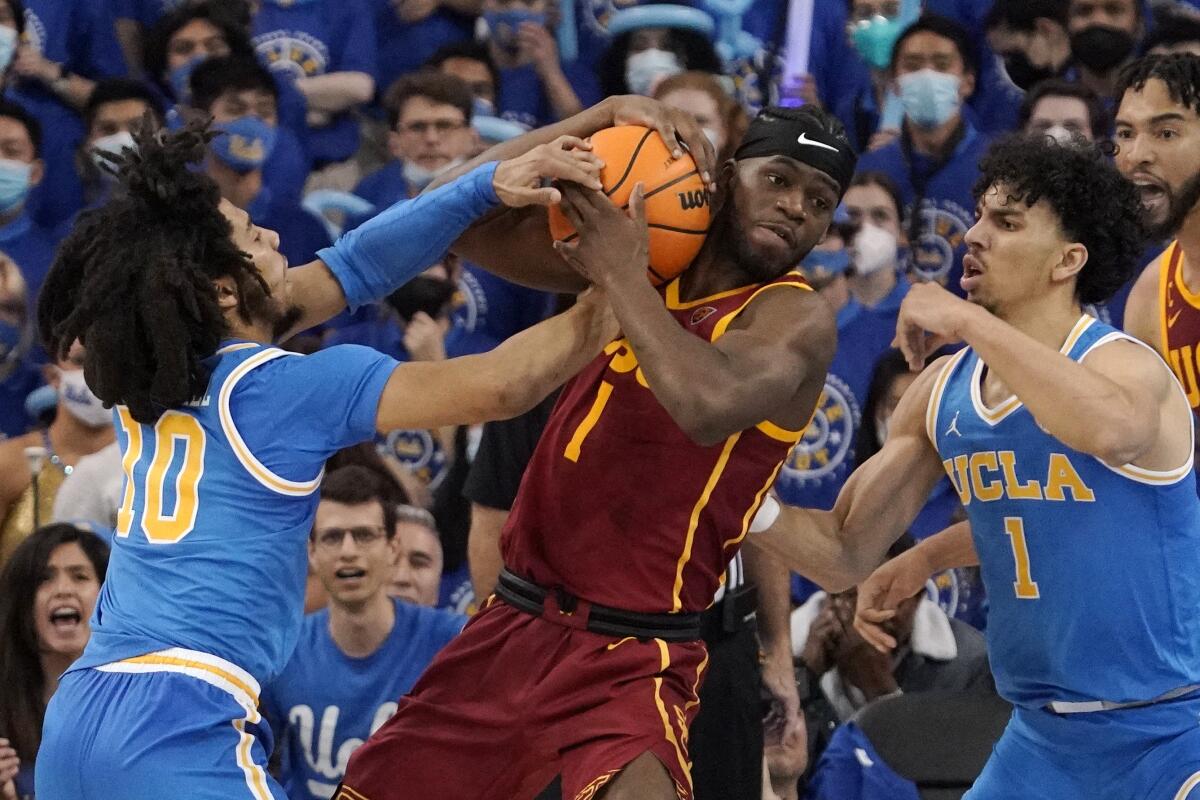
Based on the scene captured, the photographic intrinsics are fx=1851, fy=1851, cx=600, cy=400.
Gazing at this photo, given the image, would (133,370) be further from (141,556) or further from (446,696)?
(446,696)

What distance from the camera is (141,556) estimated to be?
379 cm

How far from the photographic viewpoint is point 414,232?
419 cm

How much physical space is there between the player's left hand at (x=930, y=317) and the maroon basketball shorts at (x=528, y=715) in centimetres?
87

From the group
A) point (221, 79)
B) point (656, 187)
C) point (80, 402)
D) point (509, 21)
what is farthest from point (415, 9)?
point (656, 187)

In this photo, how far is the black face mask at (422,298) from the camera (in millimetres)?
7281

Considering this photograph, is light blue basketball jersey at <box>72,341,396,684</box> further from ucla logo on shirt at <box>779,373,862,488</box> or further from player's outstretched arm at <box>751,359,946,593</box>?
ucla logo on shirt at <box>779,373,862,488</box>

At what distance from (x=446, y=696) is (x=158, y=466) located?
914mm

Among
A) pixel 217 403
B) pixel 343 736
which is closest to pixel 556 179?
pixel 217 403

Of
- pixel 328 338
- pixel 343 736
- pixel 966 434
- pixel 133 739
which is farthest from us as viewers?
pixel 328 338

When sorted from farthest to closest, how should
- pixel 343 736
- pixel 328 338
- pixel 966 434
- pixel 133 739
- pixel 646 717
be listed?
pixel 328 338
pixel 343 736
pixel 966 434
pixel 646 717
pixel 133 739

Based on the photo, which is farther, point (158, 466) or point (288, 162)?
point (288, 162)

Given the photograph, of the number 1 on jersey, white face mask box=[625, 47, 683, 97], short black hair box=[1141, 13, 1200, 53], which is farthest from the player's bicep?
short black hair box=[1141, 13, 1200, 53]

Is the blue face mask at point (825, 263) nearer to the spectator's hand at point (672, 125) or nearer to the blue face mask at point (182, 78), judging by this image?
the blue face mask at point (182, 78)

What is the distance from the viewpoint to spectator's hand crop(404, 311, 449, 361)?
7.14 meters
